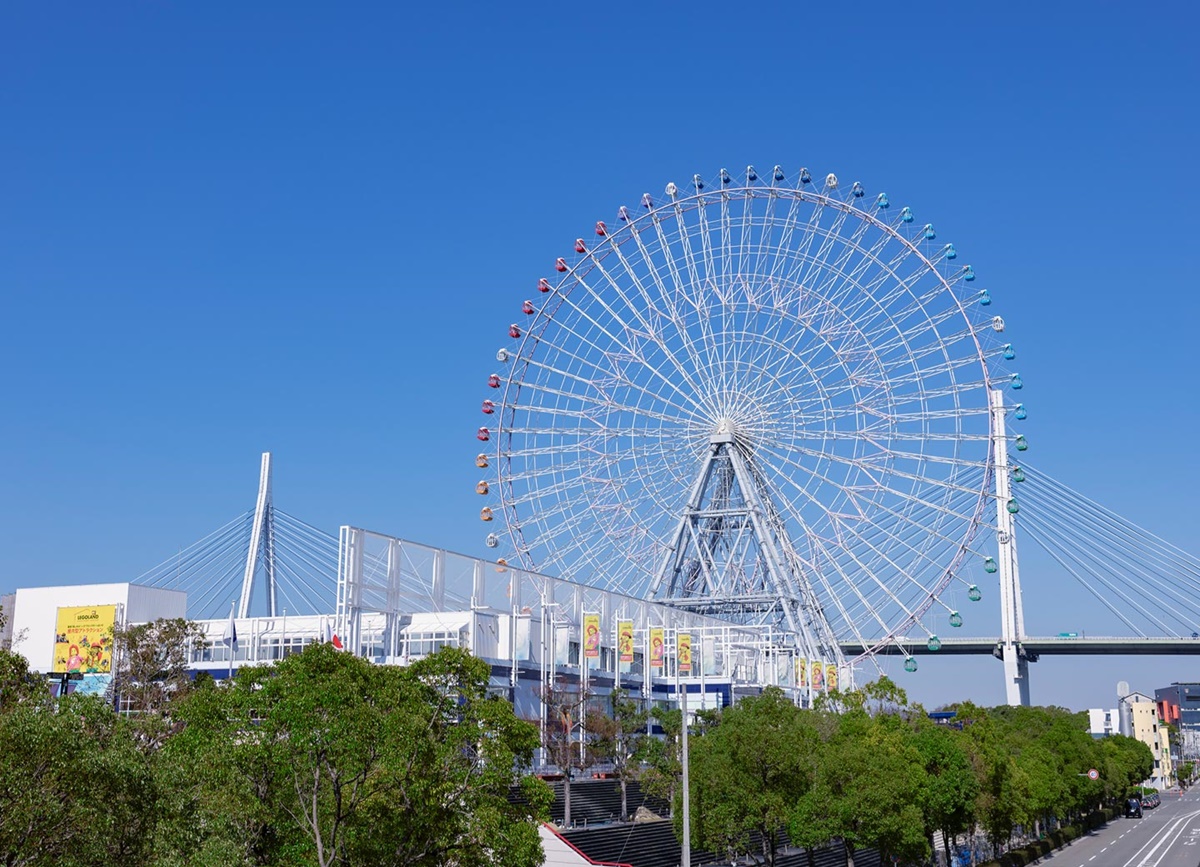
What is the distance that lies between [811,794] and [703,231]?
37219mm

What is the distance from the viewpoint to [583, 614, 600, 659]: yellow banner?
62.9 metres

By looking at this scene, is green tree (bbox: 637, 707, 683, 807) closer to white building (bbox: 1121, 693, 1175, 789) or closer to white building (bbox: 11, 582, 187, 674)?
white building (bbox: 11, 582, 187, 674)

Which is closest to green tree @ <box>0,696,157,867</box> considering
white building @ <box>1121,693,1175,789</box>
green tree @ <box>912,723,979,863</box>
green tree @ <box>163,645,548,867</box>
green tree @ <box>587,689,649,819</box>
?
green tree @ <box>163,645,548,867</box>

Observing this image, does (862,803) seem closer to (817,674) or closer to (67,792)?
(67,792)

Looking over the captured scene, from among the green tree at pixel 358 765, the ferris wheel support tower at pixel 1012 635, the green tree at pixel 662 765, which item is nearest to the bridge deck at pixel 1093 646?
the ferris wheel support tower at pixel 1012 635

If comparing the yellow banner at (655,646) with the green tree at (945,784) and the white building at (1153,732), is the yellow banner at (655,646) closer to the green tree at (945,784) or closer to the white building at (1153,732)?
the green tree at (945,784)

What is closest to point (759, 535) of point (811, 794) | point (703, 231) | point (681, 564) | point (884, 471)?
point (681, 564)

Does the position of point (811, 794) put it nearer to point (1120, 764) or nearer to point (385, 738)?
point (385, 738)

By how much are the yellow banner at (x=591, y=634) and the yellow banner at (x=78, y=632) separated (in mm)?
27155

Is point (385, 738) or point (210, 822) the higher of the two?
point (385, 738)

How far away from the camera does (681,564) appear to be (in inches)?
2926

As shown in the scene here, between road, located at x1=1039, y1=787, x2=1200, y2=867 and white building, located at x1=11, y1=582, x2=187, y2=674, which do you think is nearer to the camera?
road, located at x1=1039, y1=787, x2=1200, y2=867

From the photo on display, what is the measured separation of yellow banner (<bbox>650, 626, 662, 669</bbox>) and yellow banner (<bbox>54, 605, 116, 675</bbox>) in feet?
99.2

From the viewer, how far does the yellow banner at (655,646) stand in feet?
220
